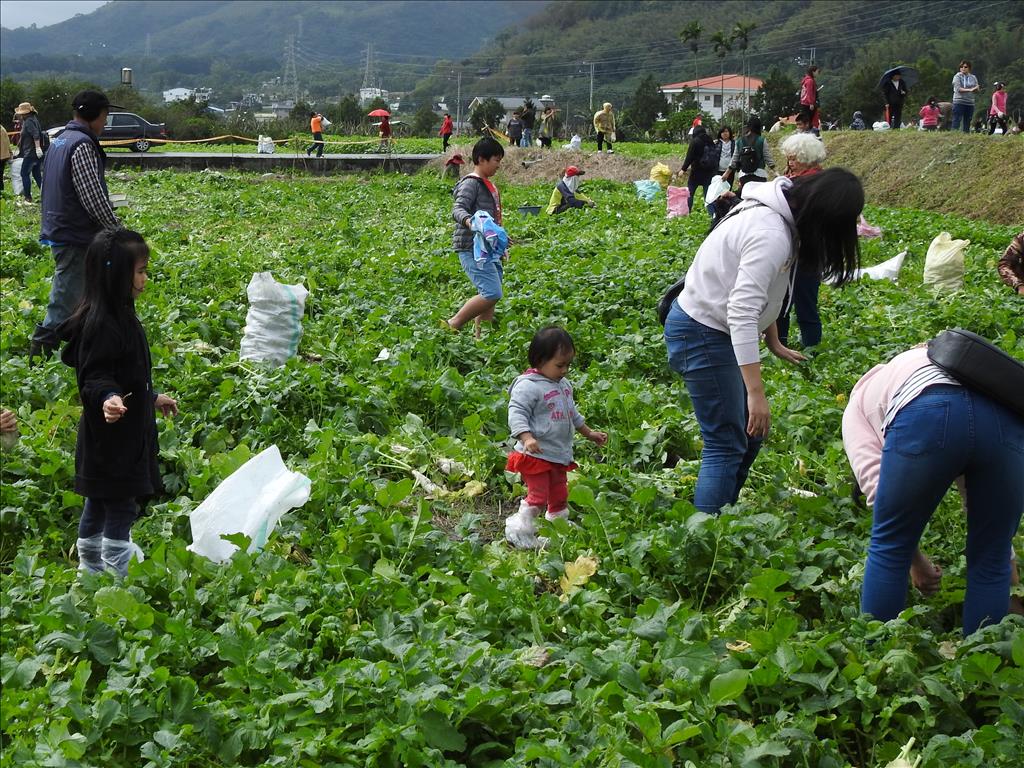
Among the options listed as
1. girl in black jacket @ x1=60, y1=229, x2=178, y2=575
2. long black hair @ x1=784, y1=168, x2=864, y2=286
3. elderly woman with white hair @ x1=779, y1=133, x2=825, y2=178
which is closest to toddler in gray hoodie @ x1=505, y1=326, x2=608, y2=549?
long black hair @ x1=784, y1=168, x2=864, y2=286

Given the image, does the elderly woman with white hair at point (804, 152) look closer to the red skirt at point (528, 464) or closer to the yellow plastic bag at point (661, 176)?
the red skirt at point (528, 464)

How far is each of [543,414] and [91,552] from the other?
197cm

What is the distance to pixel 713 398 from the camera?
435cm

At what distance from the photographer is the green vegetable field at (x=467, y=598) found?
3186 millimetres

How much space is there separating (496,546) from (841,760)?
190cm

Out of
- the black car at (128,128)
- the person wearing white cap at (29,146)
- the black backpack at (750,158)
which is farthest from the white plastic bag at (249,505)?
the black car at (128,128)

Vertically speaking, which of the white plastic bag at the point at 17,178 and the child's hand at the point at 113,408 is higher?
the white plastic bag at the point at 17,178

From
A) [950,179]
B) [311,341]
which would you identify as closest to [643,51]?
[950,179]

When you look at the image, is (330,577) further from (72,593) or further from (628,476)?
(628,476)

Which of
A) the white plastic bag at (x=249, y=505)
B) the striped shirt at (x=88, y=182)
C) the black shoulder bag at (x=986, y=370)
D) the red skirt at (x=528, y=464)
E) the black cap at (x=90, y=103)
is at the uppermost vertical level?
the black cap at (x=90, y=103)

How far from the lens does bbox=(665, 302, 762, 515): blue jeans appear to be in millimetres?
4320

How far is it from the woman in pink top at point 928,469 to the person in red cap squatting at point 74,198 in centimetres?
507

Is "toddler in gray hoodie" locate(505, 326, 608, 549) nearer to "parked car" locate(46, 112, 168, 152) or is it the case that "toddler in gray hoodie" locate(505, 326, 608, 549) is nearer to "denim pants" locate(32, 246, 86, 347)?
"denim pants" locate(32, 246, 86, 347)

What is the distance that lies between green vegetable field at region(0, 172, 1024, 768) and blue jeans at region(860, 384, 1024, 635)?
16 centimetres
